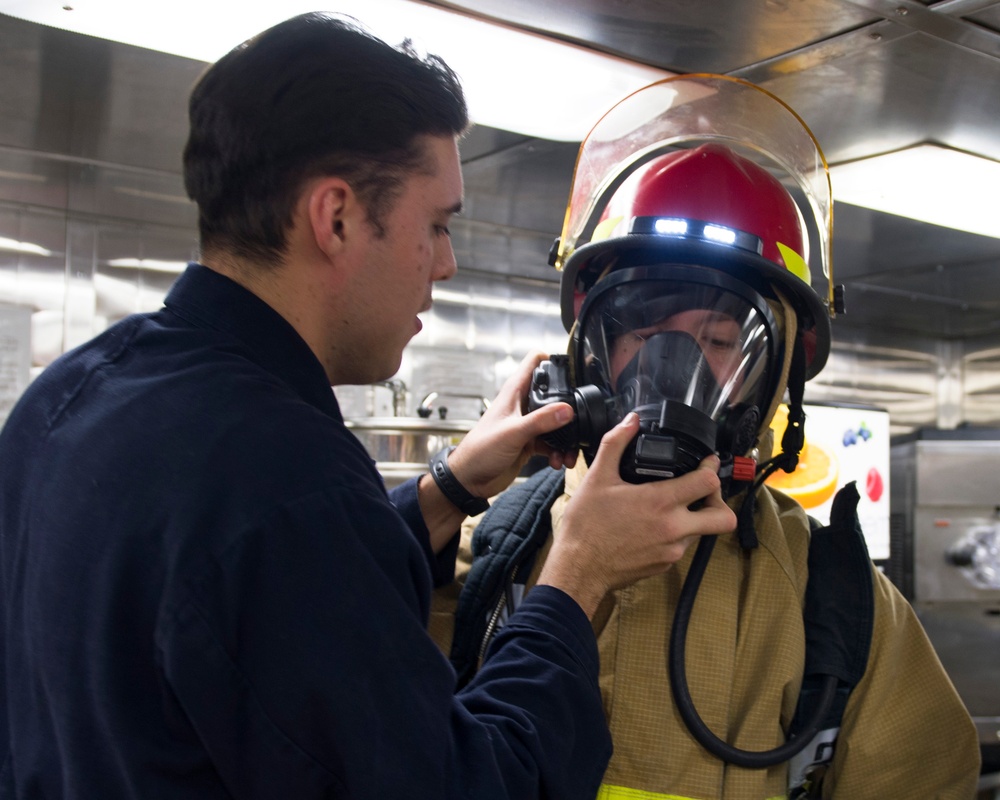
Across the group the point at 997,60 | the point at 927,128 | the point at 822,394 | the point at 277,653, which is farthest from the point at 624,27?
the point at 822,394

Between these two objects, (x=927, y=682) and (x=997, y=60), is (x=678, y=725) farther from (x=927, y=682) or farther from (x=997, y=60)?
(x=997, y=60)

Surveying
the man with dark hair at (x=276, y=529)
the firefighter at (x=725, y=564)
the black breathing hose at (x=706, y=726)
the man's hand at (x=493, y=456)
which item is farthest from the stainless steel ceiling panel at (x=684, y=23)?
→ the black breathing hose at (x=706, y=726)

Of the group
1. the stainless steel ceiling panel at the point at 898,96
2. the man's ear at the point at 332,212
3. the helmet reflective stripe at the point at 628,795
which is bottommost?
the helmet reflective stripe at the point at 628,795

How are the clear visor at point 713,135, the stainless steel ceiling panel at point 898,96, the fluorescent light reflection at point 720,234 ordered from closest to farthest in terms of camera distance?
the fluorescent light reflection at point 720,234 → the clear visor at point 713,135 → the stainless steel ceiling panel at point 898,96

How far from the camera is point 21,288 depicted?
3605 mm

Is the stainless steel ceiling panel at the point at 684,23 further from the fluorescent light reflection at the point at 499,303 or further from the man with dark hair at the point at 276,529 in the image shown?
the fluorescent light reflection at the point at 499,303

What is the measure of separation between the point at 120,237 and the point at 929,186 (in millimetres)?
2874

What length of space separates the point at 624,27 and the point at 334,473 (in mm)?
1409

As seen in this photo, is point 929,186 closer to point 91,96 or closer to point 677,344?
point 677,344

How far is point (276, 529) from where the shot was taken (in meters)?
0.79

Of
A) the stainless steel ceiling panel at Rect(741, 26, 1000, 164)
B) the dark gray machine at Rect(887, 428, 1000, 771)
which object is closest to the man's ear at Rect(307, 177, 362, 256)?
the stainless steel ceiling panel at Rect(741, 26, 1000, 164)

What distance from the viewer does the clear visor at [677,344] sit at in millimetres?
1315

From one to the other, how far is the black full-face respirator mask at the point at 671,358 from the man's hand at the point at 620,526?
121 mm

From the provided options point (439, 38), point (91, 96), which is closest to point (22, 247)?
point (91, 96)
